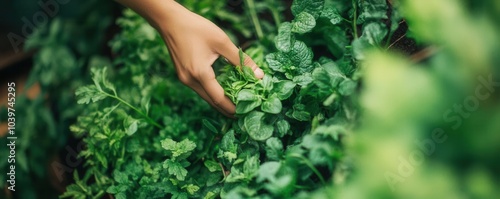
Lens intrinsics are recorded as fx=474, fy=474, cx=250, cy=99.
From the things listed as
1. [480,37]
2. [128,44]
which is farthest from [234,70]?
[480,37]

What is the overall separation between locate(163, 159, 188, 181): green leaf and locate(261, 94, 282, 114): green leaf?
212 millimetres

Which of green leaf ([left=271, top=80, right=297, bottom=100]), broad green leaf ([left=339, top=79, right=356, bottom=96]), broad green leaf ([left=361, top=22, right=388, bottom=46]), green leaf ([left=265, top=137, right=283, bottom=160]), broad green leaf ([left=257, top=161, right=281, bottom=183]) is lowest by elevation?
green leaf ([left=265, top=137, right=283, bottom=160])

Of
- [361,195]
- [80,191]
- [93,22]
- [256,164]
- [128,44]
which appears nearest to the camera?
[361,195]

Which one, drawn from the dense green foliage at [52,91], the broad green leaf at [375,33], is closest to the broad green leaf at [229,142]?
the broad green leaf at [375,33]

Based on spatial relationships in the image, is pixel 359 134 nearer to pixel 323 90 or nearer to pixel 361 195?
pixel 361 195

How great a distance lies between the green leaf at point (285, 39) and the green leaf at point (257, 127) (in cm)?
15

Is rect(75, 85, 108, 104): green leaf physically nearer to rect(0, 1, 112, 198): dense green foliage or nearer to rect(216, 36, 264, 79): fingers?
rect(216, 36, 264, 79): fingers

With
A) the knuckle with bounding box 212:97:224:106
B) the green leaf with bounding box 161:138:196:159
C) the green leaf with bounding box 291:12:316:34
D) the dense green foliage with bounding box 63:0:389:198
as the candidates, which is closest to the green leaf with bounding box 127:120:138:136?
the dense green foliage with bounding box 63:0:389:198

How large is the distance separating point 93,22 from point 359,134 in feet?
4.38

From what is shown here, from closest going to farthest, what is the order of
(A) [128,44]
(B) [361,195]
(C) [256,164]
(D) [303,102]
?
1. (B) [361,195]
2. (C) [256,164]
3. (D) [303,102]
4. (A) [128,44]

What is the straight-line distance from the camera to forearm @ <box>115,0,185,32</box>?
0.98 metres

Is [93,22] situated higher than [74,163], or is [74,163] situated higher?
[93,22]

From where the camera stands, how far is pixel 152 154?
3.90 ft

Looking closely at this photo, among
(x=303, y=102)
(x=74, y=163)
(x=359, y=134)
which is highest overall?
(x=359, y=134)
